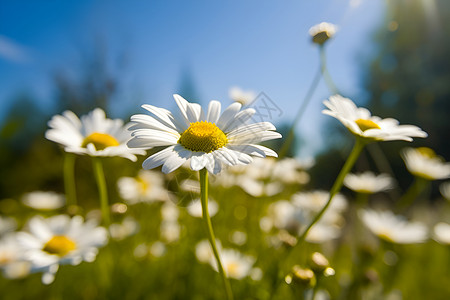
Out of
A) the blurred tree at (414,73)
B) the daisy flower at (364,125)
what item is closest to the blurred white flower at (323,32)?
the daisy flower at (364,125)

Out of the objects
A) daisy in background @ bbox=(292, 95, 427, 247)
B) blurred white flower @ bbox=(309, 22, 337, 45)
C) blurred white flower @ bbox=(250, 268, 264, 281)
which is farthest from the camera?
blurred white flower @ bbox=(250, 268, 264, 281)

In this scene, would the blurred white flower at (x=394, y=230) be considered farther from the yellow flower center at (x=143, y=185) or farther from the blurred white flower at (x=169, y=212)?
the yellow flower center at (x=143, y=185)

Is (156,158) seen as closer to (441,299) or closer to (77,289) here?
(77,289)

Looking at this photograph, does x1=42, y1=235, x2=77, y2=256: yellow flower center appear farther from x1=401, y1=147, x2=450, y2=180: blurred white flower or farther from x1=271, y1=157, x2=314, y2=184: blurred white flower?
x1=401, y1=147, x2=450, y2=180: blurred white flower

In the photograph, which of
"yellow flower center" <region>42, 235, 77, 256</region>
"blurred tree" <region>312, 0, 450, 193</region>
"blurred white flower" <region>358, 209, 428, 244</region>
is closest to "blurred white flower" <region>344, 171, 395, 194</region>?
"blurred white flower" <region>358, 209, 428, 244</region>

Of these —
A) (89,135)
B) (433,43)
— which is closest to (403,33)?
(433,43)

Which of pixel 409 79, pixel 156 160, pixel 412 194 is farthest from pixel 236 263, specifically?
pixel 409 79
